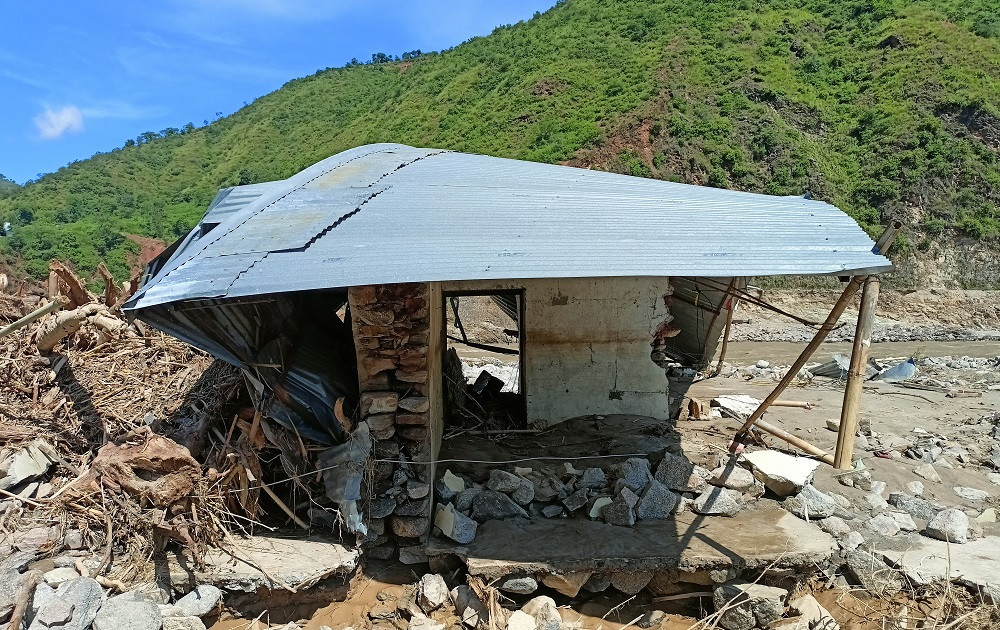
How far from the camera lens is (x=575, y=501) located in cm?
507

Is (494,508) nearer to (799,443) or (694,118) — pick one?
(799,443)

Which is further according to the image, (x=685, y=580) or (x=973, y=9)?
(x=973, y=9)

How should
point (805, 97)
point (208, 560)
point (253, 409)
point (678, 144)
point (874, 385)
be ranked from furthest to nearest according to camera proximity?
point (805, 97), point (678, 144), point (874, 385), point (253, 409), point (208, 560)

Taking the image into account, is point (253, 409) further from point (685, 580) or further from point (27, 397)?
point (685, 580)

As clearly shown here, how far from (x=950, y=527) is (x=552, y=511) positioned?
327 centimetres

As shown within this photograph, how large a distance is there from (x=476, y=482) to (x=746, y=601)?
2.33 meters

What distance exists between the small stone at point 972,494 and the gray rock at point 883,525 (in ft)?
3.76

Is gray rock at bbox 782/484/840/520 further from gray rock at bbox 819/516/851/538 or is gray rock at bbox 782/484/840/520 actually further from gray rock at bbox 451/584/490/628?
gray rock at bbox 451/584/490/628

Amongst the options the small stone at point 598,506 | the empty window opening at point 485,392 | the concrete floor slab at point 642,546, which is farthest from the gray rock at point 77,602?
the empty window opening at point 485,392

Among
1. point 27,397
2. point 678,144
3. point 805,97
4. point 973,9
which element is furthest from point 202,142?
point 973,9

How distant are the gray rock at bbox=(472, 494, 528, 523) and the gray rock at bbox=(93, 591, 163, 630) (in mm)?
2311

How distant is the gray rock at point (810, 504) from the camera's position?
4.96 metres

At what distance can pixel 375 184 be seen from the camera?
5473 mm

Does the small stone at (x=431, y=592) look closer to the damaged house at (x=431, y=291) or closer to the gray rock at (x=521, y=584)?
the damaged house at (x=431, y=291)
